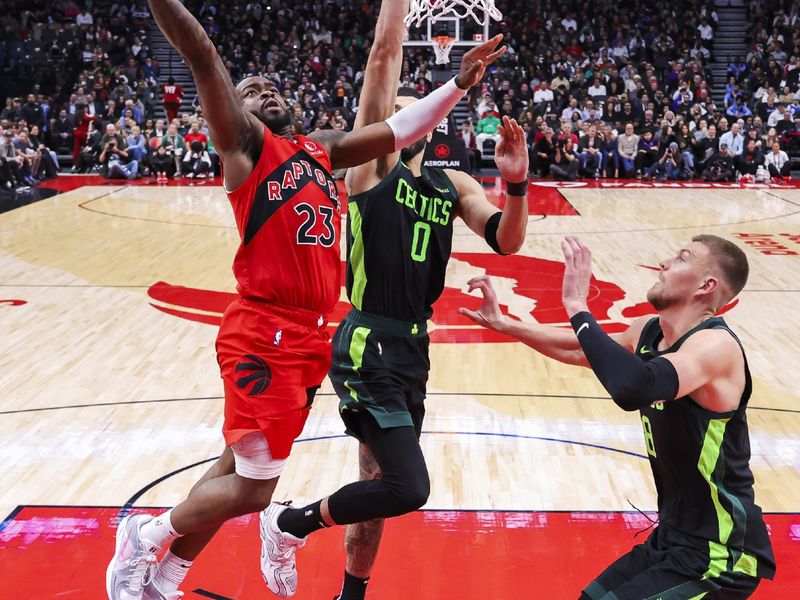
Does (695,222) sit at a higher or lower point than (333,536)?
lower

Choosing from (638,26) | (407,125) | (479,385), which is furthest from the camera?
(638,26)

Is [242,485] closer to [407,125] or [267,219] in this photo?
[267,219]

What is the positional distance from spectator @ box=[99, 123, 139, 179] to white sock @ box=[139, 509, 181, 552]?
712 inches

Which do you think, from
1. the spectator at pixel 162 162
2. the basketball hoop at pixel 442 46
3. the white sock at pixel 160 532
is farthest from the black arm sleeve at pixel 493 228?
the spectator at pixel 162 162

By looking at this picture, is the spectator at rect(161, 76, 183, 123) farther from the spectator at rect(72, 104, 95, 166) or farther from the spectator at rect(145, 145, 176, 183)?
the spectator at rect(145, 145, 176, 183)

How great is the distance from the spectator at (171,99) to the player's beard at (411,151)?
70.4ft

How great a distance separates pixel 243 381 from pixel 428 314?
87 centimetres

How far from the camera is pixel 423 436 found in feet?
19.7

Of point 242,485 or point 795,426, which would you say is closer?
point 242,485

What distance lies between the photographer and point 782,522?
187 inches

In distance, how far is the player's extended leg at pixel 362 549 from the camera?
388 cm

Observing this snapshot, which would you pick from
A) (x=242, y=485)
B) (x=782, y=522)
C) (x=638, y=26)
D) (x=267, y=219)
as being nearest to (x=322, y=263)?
(x=267, y=219)

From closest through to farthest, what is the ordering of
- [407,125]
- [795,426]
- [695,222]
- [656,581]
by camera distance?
[656,581] → [407,125] → [795,426] → [695,222]

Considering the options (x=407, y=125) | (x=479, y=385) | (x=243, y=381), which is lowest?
(x=479, y=385)
